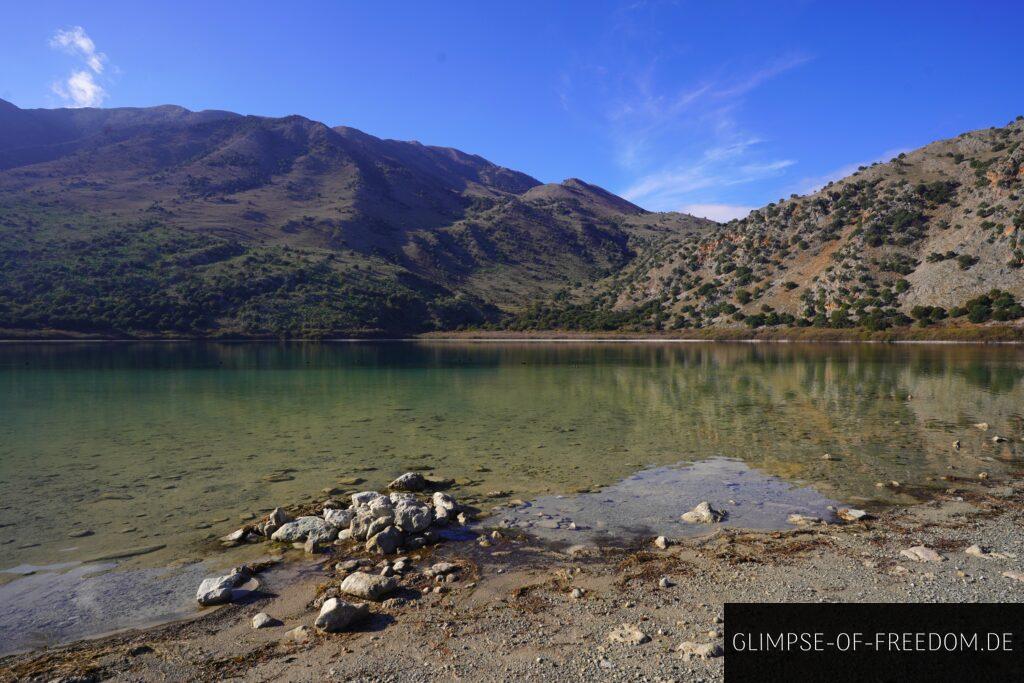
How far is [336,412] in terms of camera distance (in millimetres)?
29344

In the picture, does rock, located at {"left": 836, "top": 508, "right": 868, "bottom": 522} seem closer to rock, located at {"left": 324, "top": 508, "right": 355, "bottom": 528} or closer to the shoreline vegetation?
rock, located at {"left": 324, "top": 508, "right": 355, "bottom": 528}

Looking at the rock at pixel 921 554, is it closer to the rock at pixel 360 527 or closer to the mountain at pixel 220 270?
the rock at pixel 360 527

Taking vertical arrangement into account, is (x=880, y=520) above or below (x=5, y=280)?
below

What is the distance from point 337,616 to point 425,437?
15223 mm

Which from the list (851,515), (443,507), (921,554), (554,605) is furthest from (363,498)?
(921,554)

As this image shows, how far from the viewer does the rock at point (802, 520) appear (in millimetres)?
11561

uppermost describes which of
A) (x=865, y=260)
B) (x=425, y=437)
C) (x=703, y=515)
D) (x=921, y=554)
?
(x=865, y=260)

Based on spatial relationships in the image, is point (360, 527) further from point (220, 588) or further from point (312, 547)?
point (220, 588)

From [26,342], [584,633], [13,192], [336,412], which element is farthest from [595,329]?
[13,192]

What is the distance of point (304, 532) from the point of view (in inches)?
435

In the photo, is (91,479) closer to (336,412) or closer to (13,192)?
(336,412)

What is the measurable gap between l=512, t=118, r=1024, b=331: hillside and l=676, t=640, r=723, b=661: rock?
94512mm

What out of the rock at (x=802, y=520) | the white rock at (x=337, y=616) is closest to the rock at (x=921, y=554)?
the rock at (x=802, y=520)

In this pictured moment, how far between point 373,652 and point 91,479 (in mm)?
14546
